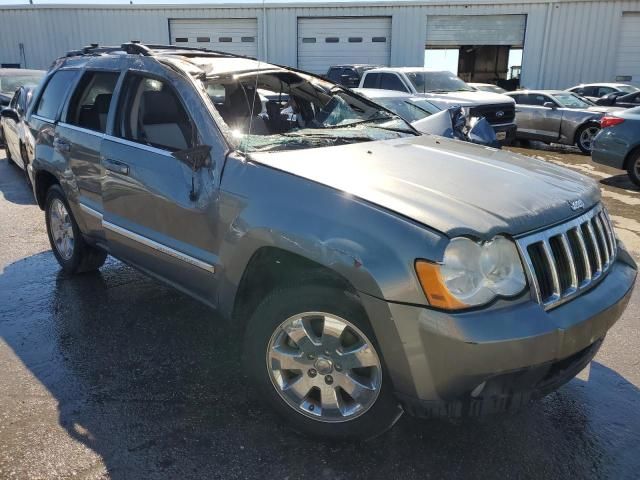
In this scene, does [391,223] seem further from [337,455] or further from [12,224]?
[12,224]

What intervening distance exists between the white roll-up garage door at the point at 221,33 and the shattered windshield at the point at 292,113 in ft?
71.6

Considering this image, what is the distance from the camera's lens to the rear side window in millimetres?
4359

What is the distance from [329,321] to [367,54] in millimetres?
23658

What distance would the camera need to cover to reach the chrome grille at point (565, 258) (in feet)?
7.29

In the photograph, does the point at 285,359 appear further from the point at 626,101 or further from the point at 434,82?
the point at 626,101

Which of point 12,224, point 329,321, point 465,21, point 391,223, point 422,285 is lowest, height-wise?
point 12,224

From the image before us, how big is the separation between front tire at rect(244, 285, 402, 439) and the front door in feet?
1.75

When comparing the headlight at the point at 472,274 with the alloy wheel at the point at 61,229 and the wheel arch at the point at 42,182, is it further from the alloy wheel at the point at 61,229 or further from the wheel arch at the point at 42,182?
the wheel arch at the point at 42,182

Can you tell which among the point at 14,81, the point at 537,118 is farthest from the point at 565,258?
the point at 14,81

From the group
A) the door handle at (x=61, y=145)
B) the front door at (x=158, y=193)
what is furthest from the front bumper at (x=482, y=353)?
the door handle at (x=61, y=145)

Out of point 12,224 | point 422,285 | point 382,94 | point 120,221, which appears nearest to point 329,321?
point 422,285

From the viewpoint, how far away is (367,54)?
2434cm

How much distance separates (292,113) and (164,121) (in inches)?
43.3

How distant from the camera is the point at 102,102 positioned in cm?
395
